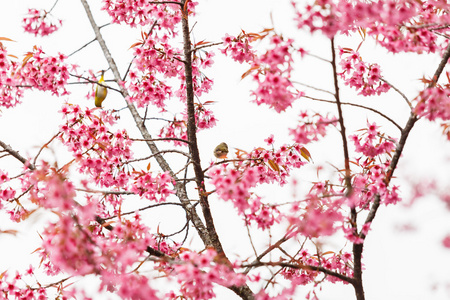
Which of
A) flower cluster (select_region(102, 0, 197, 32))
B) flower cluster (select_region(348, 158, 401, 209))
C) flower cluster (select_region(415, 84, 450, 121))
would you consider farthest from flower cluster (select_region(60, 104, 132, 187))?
flower cluster (select_region(415, 84, 450, 121))

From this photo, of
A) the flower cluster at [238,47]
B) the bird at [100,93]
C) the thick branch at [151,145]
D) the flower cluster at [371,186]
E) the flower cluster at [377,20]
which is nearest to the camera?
the flower cluster at [377,20]

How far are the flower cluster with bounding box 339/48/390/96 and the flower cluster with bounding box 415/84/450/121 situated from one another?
2.02 feet

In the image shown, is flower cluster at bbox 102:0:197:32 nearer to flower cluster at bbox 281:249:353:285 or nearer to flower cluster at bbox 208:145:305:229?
flower cluster at bbox 208:145:305:229

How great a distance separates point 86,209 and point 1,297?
140 cm

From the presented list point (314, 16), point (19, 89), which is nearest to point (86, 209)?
point (314, 16)

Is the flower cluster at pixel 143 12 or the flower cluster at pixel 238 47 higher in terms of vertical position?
the flower cluster at pixel 143 12

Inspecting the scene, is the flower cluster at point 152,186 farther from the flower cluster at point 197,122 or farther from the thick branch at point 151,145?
the flower cluster at point 197,122

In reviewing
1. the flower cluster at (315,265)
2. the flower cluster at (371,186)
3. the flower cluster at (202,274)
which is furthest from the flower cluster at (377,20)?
the flower cluster at (315,265)

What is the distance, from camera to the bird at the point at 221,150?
318cm

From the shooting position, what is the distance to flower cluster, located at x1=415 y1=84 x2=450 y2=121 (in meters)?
1.85

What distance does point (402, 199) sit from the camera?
2.19 metres

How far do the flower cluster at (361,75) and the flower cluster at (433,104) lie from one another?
617 millimetres

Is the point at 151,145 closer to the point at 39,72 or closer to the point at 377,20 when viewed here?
the point at 39,72

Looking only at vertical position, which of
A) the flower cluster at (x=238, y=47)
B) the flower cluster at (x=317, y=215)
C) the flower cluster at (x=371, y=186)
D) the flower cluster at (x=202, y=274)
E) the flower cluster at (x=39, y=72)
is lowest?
the flower cluster at (x=202, y=274)
